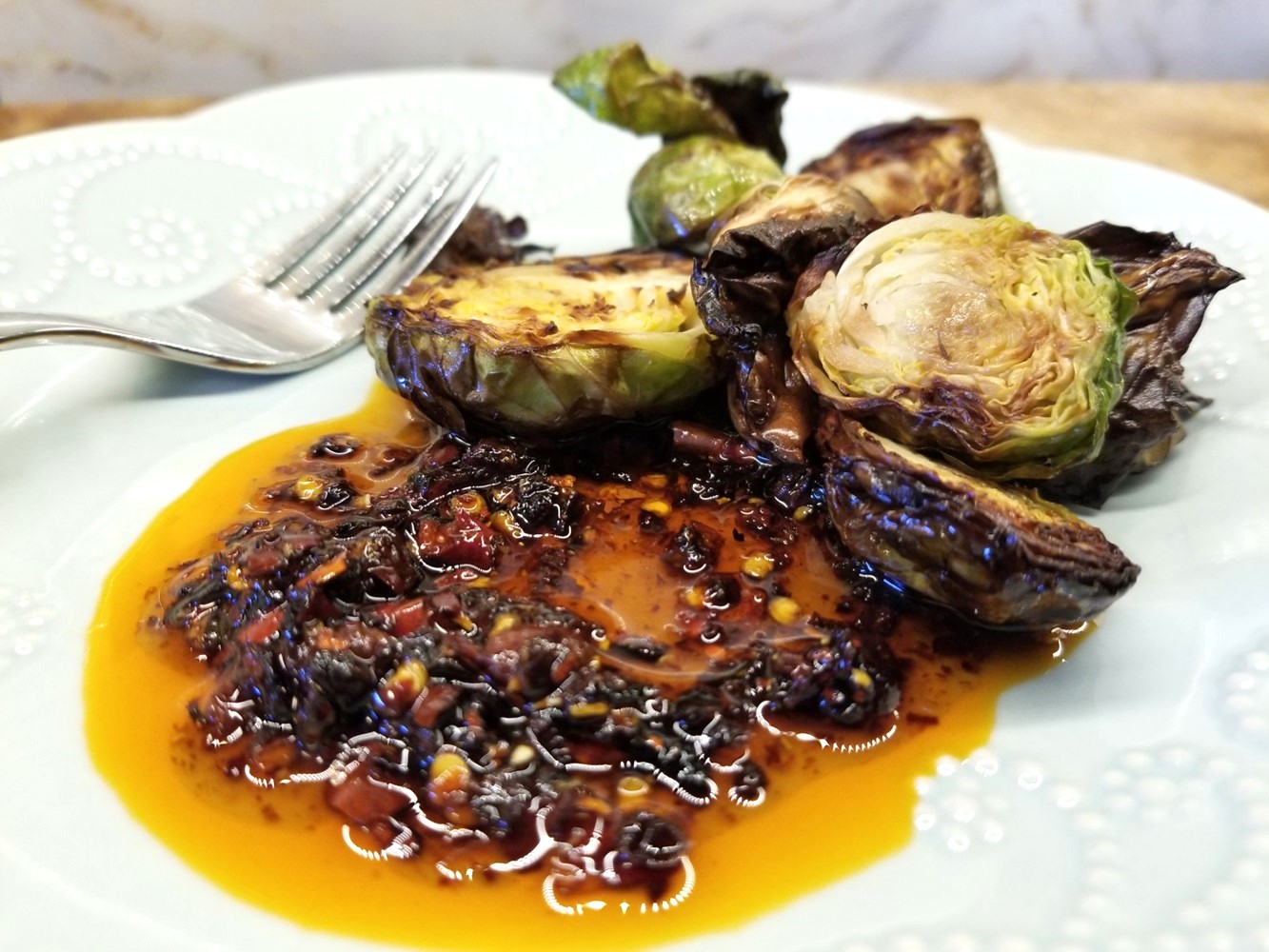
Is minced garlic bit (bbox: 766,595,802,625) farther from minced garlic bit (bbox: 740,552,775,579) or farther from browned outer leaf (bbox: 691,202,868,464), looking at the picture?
browned outer leaf (bbox: 691,202,868,464)

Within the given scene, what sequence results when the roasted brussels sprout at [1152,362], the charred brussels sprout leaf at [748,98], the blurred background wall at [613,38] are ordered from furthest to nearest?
the blurred background wall at [613,38] < the charred brussels sprout leaf at [748,98] < the roasted brussels sprout at [1152,362]

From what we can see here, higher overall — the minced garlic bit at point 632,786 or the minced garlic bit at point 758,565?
the minced garlic bit at point 758,565

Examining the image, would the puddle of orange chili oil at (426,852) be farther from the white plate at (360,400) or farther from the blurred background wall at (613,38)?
the blurred background wall at (613,38)

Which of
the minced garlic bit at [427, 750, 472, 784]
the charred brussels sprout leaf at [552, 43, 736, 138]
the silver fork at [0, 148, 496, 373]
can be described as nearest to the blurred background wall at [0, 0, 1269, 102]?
the silver fork at [0, 148, 496, 373]

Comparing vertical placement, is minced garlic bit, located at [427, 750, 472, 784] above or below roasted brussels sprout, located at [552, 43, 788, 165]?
below

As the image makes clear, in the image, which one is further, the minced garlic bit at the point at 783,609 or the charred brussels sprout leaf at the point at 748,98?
the charred brussels sprout leaf at the point at 748,98

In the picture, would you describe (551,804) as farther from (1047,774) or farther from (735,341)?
(735,341)

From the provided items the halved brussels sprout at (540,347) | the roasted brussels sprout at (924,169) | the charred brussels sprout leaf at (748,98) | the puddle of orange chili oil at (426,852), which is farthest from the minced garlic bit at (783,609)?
the charred brussels sprout leaf at (748,98)
